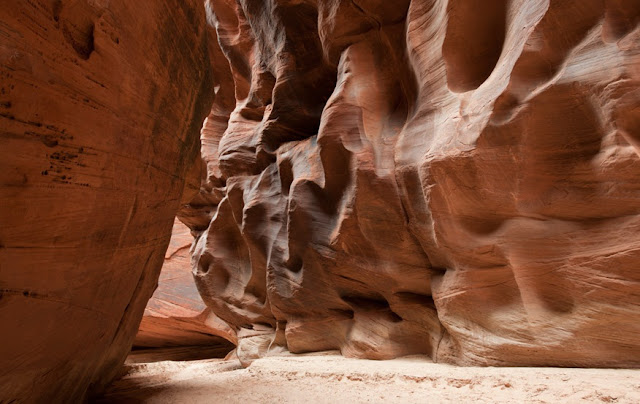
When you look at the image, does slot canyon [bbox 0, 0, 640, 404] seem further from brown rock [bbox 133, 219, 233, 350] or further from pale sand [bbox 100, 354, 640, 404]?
brown rock [bbox 133, 219, 233, 350]

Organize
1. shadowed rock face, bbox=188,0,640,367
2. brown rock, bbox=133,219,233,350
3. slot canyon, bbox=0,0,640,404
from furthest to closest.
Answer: brown rock, bbox=133,219,233,350
shadowed rock face, bbox=188,0,640,367
slot canyon, bbox=0,0,640,404

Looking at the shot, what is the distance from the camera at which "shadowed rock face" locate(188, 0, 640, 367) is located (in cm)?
272

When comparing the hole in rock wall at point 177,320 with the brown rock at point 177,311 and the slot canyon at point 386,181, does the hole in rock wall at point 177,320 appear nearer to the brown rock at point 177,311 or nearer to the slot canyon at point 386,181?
the brown rock at point 177,311

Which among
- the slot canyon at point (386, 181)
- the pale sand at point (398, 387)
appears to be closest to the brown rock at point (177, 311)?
the slot canyon at point (386, 181)

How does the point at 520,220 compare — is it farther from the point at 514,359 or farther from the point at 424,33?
the point at 424,33

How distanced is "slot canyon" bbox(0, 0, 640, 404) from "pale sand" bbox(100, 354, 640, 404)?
97 millimetres

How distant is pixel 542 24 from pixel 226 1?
7858mm

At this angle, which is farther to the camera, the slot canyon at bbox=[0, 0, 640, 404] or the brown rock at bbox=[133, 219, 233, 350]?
the brown rock at bbox=[133, 219, 233, 350]

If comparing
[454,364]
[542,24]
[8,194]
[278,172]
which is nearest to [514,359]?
[454,364]

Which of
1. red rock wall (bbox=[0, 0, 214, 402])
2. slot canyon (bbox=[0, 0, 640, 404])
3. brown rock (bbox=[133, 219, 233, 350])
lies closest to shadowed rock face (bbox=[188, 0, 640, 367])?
slot canyon (bbox=[0, 0, 640, 404])

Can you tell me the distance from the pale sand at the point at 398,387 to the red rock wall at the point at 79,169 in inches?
34.7

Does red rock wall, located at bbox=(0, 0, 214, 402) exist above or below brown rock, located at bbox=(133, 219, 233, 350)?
above

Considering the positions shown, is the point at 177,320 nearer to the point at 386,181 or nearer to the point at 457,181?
the point at 386,181

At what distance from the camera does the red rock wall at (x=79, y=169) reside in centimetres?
197
